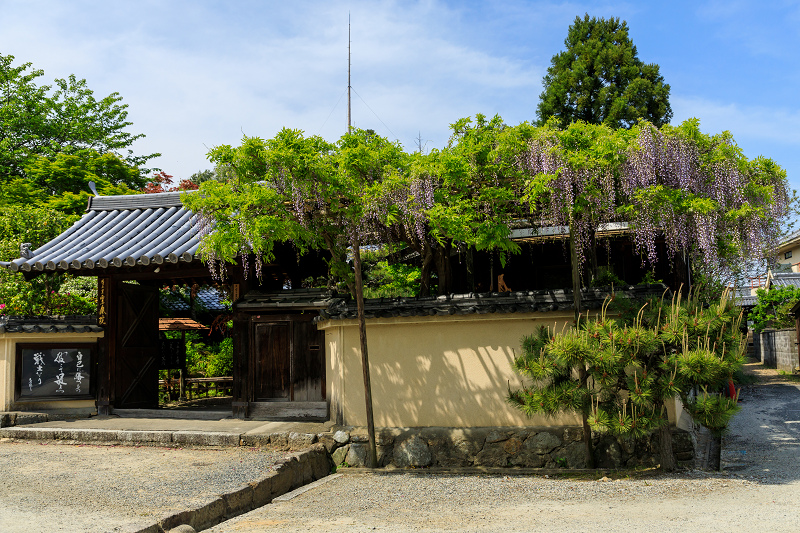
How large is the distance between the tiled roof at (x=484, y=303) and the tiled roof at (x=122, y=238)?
2953mm

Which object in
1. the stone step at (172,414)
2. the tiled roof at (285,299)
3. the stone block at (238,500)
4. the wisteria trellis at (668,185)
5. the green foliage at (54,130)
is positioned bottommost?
the stone block at (238,500)

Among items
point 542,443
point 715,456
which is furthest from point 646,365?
point 715,456

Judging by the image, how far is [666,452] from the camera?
7250 mm

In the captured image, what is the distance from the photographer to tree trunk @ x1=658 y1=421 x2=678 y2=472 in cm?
722

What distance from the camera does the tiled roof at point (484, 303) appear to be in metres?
7.76

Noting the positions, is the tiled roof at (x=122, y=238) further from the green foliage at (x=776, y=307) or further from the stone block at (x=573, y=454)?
the green foliage at (x=776, y=307)

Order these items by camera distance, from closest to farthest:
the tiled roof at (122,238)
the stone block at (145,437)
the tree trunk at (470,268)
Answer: the stone block at (145,437)
the tiled roof at (122,238)
the tree trunk at (470,268)

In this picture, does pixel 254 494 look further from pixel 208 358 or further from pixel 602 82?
pixel 602 82

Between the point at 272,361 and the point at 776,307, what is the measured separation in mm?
18362

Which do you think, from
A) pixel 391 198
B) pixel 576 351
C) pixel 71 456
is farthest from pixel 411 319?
pixel 71 456

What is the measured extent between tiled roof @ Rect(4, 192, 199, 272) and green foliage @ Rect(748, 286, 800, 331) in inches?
750

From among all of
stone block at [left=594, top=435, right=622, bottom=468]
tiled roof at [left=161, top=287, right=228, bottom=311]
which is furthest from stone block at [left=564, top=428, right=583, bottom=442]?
tiled roof at [left=161, top=287, right=228, bottom=311]

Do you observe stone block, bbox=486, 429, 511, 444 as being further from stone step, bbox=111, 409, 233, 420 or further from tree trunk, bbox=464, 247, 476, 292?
stone step, bbox=111, 409, 233, 420

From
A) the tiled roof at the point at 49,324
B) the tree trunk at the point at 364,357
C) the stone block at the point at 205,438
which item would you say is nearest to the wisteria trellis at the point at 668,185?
the tree trunk at the point at 364,357
